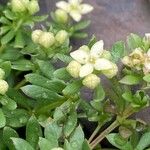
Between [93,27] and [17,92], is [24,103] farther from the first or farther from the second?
[93,27]

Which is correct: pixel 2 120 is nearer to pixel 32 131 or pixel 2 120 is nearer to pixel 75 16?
pixel 32 131

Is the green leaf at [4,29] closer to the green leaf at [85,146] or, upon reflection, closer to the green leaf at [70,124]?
the green leaf at [70,124]

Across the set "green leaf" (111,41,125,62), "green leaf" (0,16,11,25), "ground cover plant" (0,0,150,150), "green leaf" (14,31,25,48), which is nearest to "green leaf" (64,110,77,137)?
"ground cover plant" (0,0,150,150)

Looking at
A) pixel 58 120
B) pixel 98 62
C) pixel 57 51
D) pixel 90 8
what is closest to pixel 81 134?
pixel 58 120

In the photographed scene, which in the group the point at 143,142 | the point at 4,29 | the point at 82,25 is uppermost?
the point at 4,29

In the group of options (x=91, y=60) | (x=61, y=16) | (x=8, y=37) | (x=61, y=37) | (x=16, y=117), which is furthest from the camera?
(x=61, y=16)

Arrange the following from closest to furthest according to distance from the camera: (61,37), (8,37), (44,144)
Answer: (44,144) → (61,37) → (8,37)

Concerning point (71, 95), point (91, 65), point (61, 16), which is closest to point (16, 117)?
point (71, 95)

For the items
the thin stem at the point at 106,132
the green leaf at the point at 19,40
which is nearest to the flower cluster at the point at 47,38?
the green leaf at the point at 19,40
